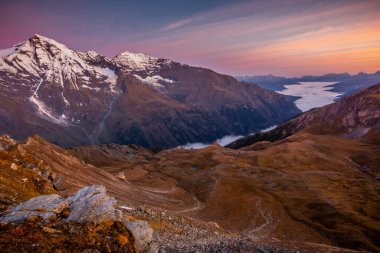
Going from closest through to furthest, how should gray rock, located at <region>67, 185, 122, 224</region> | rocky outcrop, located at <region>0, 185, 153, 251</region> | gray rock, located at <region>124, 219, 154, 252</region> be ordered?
rocky outcrop, located at <region>0, 185, 153, 251</region> < gray rock, located at <region>124, 219, 154, 252</region> < gray rock, located at <region>67, 185, 122, 224</region>

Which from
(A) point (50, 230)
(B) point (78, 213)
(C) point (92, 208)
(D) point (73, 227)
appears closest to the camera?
(A) point (50, 230)

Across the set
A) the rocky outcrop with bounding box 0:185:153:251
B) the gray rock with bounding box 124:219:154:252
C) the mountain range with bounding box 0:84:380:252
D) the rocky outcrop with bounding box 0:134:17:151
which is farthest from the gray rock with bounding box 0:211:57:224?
the rocky outcrop with bounding box 0:134:17:151

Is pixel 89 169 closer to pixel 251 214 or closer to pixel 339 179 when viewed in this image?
pixel 251 214

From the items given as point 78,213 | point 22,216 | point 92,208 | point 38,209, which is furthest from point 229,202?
point 22,216

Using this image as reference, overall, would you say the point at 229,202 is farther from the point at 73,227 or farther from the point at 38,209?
the point at 73,227

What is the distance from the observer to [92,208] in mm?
31219

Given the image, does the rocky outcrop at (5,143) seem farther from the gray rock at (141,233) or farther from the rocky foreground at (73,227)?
the gray rock at (141,233)

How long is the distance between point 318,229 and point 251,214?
22.8 metres

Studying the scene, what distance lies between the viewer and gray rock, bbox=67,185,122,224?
99.4 ft

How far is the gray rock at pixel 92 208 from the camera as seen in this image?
30.3m

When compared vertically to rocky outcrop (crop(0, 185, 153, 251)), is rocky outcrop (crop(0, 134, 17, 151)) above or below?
below

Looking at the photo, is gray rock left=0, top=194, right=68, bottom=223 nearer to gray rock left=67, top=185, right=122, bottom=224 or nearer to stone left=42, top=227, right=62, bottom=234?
gray rock left=67, top=185, right=122, bottom=224

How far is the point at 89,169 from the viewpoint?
430 ft

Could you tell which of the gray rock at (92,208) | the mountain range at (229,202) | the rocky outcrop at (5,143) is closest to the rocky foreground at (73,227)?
the gray rock at (92,208)
